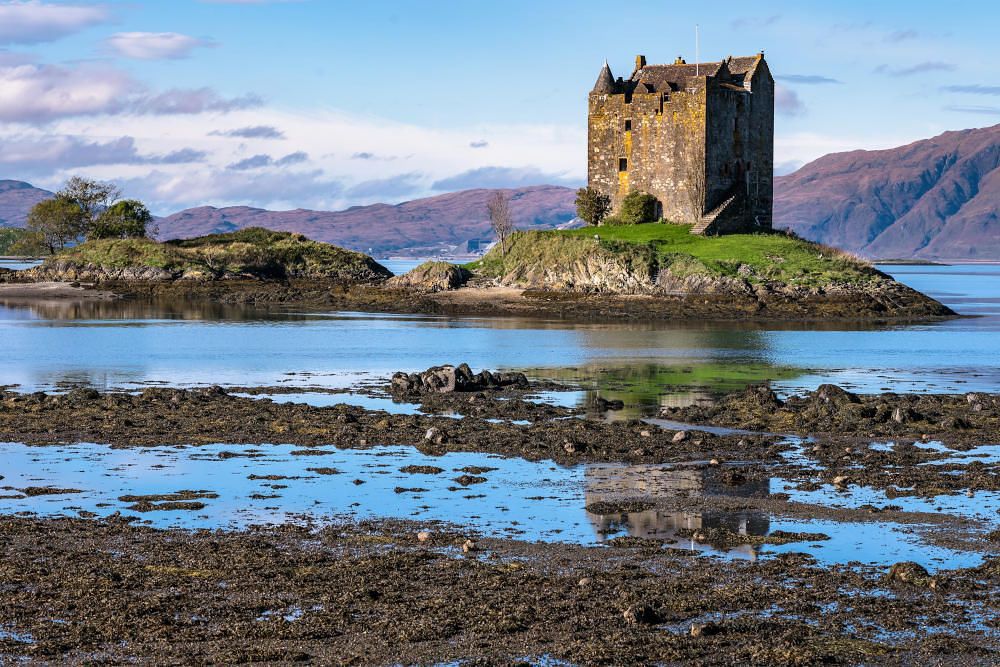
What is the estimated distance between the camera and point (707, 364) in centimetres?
3812

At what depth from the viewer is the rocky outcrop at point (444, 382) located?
96.8 ft

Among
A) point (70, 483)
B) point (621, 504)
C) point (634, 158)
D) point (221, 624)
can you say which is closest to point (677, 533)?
point (621, 504)

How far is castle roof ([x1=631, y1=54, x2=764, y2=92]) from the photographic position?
3103 inches

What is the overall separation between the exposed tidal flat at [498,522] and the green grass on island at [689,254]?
35429 mm

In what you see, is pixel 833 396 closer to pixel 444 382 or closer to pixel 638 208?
pixel 444 382

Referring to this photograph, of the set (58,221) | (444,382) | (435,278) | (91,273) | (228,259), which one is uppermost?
(58,221)

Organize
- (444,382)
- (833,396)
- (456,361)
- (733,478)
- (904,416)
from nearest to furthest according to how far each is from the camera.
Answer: (733,478) < (904,416) < (833,396) < (444,382) < (456,361)

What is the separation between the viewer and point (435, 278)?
78812mm

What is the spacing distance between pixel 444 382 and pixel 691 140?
5140 cm

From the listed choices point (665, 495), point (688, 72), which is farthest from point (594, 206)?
point (665, 495)

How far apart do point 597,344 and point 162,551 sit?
111 ft

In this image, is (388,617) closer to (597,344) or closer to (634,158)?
(597,344)

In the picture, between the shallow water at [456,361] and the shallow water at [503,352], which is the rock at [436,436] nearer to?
the shallow water at [456,361]

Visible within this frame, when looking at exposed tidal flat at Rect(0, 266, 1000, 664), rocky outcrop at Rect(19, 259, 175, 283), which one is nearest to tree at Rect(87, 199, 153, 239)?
rocky outcrop at Rect(19, 259, 175, 283)
